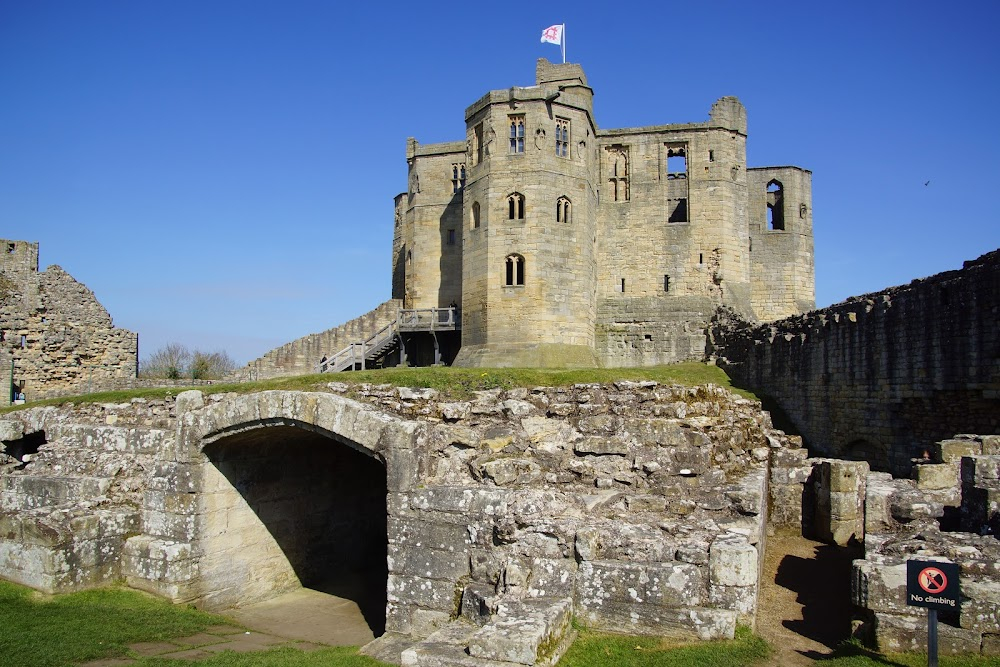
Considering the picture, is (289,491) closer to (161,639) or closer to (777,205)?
(161,639)

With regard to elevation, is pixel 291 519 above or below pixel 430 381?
below

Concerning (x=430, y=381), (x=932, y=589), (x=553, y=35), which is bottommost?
(x=932, y=589)

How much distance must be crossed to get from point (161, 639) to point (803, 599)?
7602 millimetres

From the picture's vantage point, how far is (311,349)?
34000mm

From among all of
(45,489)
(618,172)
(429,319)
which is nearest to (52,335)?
(429,319)

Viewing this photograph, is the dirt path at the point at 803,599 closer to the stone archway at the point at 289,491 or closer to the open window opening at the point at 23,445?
the stone archway at the point at 289,491

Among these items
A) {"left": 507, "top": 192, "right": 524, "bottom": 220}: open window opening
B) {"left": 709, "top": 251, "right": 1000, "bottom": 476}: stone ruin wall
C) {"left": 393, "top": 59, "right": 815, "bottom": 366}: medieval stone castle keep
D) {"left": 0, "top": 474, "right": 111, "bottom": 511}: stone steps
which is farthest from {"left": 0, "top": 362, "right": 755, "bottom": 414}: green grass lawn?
{"left": 507, "top": 192, "right": 524, "bottom": 220}: open window opening

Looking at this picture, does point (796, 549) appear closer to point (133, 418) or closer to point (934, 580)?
point (934, 580)

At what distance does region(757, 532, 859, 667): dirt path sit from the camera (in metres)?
7.20

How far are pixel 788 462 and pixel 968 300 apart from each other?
5064 millimetres

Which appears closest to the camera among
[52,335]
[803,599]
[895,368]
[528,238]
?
[803,599]

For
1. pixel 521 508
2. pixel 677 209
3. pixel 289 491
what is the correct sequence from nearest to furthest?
pixel 521 508 < pixel 289 491 < pixel 677 209

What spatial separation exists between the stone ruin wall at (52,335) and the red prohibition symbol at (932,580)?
1016 inches

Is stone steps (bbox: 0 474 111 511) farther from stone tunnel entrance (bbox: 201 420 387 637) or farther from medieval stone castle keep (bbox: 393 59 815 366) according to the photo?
medieval stone castle keep (bbox: 393 59 815 366)
